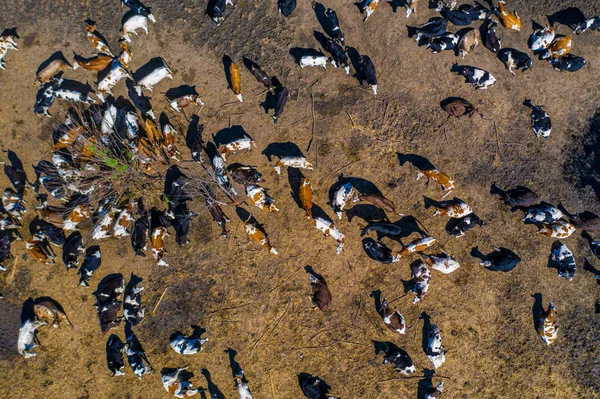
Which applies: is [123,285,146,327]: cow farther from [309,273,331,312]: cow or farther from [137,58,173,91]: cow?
[137,58,173,91]: cow

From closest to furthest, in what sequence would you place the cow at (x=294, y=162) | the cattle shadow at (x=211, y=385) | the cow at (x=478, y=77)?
the cow at (x=294, y=162) < the cow at (x=478, y=77) < the cattle shadow at (x=211, y=385)

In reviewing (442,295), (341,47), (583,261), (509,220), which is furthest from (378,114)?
(583,261)

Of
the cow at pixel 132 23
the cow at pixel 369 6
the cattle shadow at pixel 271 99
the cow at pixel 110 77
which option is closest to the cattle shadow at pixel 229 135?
the cattle shadow at pixel 271 99

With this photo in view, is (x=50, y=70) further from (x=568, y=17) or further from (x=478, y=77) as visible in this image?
(x=568, y=17)

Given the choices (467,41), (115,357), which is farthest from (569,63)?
(115,357)

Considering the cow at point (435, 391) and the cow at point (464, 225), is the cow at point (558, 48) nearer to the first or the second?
the cow at point (464, 225)

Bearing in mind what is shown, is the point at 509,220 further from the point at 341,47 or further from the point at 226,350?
the point at 226,350
